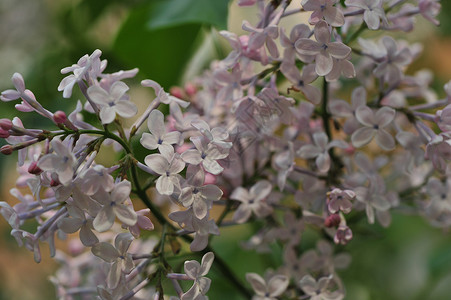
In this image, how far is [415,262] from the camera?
3.66 ft

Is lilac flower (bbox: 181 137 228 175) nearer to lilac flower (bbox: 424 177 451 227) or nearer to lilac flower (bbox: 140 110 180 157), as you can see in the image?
lilac flower (bbox: 140 110 180 157)

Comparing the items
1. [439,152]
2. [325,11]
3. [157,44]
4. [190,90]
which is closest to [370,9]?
[325,11]

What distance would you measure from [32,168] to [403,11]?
43 cm

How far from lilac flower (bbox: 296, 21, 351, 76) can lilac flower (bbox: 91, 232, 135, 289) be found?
0.23 m

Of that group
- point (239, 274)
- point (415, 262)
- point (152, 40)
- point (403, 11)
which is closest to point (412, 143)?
point (403, 11)

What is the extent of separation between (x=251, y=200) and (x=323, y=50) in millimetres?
175

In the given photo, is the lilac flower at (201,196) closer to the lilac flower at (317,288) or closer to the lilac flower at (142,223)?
the lilac flower at (142,223)

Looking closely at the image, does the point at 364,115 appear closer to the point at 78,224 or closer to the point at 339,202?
the point at 339,202

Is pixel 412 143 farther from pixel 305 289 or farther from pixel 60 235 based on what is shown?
pixel 60 235

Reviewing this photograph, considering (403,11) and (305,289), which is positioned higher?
(403,11)

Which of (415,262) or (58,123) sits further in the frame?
(415,262)

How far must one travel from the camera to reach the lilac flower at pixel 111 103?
43 cm

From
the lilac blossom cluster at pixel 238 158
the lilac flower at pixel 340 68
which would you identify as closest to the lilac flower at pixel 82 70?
the lilac blossom cluster at pixel 238 158

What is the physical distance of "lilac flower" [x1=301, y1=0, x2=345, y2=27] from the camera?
47 centimetres
